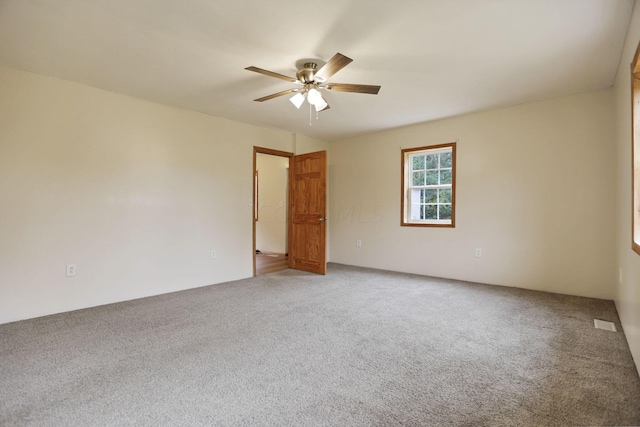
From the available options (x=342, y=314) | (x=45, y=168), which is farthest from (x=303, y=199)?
(x=45, y=168)

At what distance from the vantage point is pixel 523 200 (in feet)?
12.4

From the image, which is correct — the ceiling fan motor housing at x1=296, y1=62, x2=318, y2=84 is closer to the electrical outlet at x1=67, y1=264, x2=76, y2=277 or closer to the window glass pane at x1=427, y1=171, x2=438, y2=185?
the window glass pane at x1=427, y1=171, x2=438, y2=185

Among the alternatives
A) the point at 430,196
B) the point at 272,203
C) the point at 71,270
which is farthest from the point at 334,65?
the point at 272,203

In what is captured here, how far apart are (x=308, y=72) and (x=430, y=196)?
2.97 m

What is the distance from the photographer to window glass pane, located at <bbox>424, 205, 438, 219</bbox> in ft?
15.4

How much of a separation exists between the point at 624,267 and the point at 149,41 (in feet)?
14.5

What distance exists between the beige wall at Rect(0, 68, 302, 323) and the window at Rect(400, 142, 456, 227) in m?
2.65

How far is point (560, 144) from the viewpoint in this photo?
3.56 meters

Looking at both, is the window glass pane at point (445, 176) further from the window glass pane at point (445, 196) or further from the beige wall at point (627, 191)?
the beige wall at point (627, 191)

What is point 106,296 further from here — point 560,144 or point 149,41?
point 560,144

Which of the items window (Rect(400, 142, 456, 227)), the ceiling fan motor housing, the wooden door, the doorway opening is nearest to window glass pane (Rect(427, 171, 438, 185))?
window (Rect(400, 142, 456, 227))

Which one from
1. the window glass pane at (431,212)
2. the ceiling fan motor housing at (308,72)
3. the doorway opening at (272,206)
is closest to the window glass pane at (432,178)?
the window glass pane at (431,212)

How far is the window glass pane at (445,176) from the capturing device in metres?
4.54

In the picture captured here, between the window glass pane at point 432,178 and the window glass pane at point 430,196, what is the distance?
14 cm
